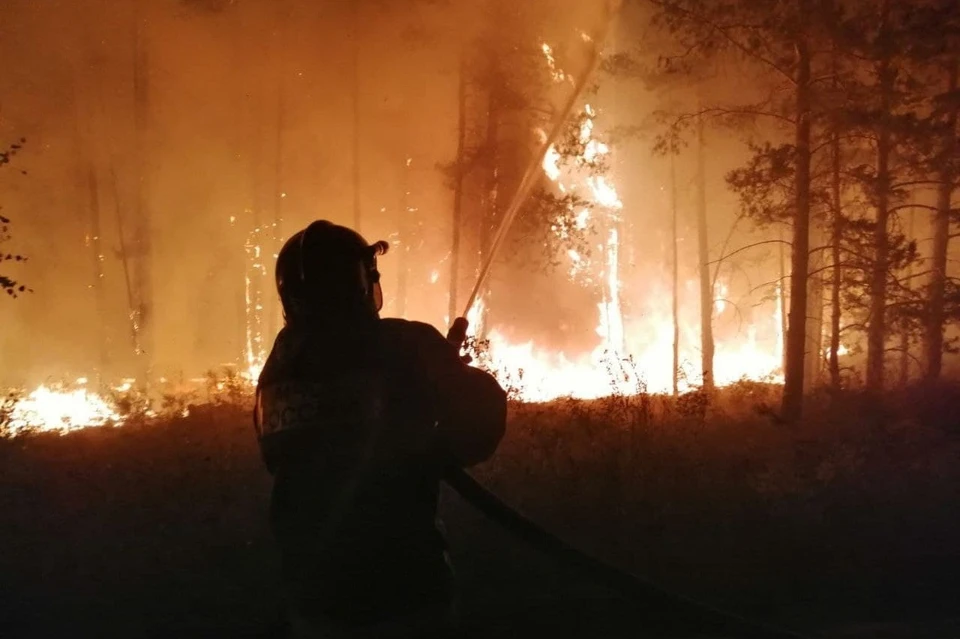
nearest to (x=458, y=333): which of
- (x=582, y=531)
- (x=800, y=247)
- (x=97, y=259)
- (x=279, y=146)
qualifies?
(x=582, y=531)

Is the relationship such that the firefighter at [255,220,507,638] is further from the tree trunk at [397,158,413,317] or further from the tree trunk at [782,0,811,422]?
the tree trunk at [397,158,413,317]

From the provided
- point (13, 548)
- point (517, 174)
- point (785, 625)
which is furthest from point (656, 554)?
point (517, 174)

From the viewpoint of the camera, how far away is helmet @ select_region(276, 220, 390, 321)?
1.82 m

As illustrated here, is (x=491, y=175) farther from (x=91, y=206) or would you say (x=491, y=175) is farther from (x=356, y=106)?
(x=91, y=206)

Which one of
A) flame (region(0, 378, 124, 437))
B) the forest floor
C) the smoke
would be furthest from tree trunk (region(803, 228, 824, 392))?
flame (region(0, 378, 124, 437))

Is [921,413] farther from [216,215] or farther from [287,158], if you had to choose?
[216,215]

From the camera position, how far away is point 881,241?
12234mm

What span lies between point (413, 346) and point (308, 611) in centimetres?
69

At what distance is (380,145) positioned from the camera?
2480 cm

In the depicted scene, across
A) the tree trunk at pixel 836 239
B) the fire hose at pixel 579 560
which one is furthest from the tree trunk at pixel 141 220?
the fire hose at pixel 579 560

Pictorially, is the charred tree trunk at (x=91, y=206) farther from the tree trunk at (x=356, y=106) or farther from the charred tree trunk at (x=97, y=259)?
the tree trunk at (x=356, y=106)

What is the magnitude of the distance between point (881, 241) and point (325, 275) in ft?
42.2

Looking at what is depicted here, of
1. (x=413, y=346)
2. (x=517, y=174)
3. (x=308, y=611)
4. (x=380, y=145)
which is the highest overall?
(x=380, y=145)

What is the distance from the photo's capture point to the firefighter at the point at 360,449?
166cm
